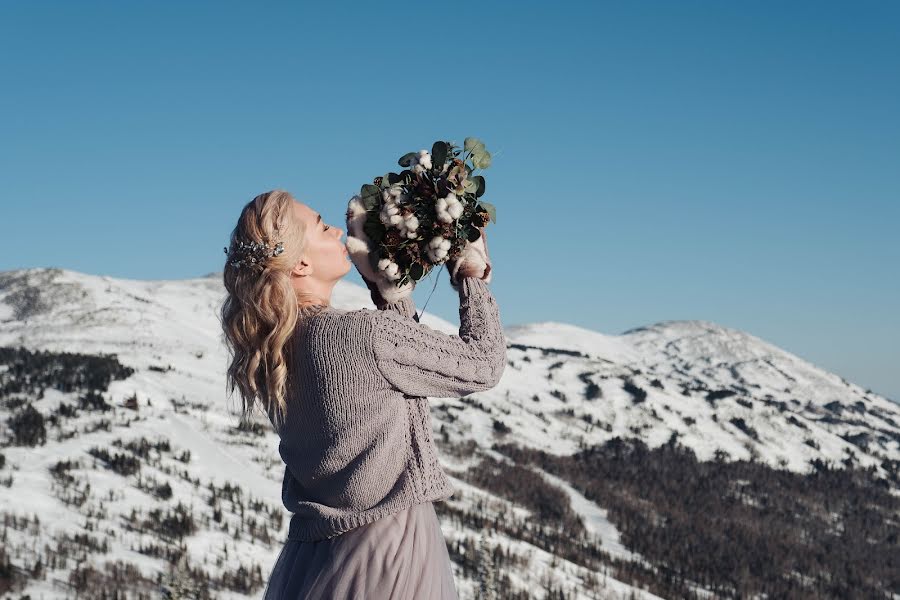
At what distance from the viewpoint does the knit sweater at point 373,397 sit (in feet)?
10.4

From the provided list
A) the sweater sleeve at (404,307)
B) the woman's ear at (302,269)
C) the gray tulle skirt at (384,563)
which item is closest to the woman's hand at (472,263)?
the sweater sleeve at (404,307)

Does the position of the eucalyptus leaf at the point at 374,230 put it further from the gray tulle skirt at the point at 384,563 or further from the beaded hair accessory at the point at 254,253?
the gray tulle skirt at the point at 384,563

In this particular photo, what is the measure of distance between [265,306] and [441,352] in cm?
66

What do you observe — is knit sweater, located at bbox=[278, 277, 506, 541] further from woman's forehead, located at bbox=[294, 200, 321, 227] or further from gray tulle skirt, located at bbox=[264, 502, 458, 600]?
woman's forehead, located at bbox=[294, 200, 321, 227]

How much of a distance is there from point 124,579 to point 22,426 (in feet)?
24.9

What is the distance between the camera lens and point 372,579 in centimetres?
328

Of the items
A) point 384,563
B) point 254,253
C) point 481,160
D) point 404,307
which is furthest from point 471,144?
point 384,563

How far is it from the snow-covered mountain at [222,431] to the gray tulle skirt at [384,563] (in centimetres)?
172

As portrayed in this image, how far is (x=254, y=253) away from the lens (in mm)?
3203

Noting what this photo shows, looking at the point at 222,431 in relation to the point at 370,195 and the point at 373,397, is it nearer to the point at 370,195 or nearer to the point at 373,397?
the point at 370,195

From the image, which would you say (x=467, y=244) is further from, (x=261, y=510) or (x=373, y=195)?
(x=261, y=510)

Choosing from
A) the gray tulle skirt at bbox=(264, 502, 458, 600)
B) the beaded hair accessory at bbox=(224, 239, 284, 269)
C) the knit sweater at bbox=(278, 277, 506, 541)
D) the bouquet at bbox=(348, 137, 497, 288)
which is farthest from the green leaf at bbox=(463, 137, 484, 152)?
the gray tulle skirt at bbox=(264, 502, 458, 600)

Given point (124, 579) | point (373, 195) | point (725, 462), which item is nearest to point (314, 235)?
point (373, 195)

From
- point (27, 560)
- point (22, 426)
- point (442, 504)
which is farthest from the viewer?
point (442, 504)
